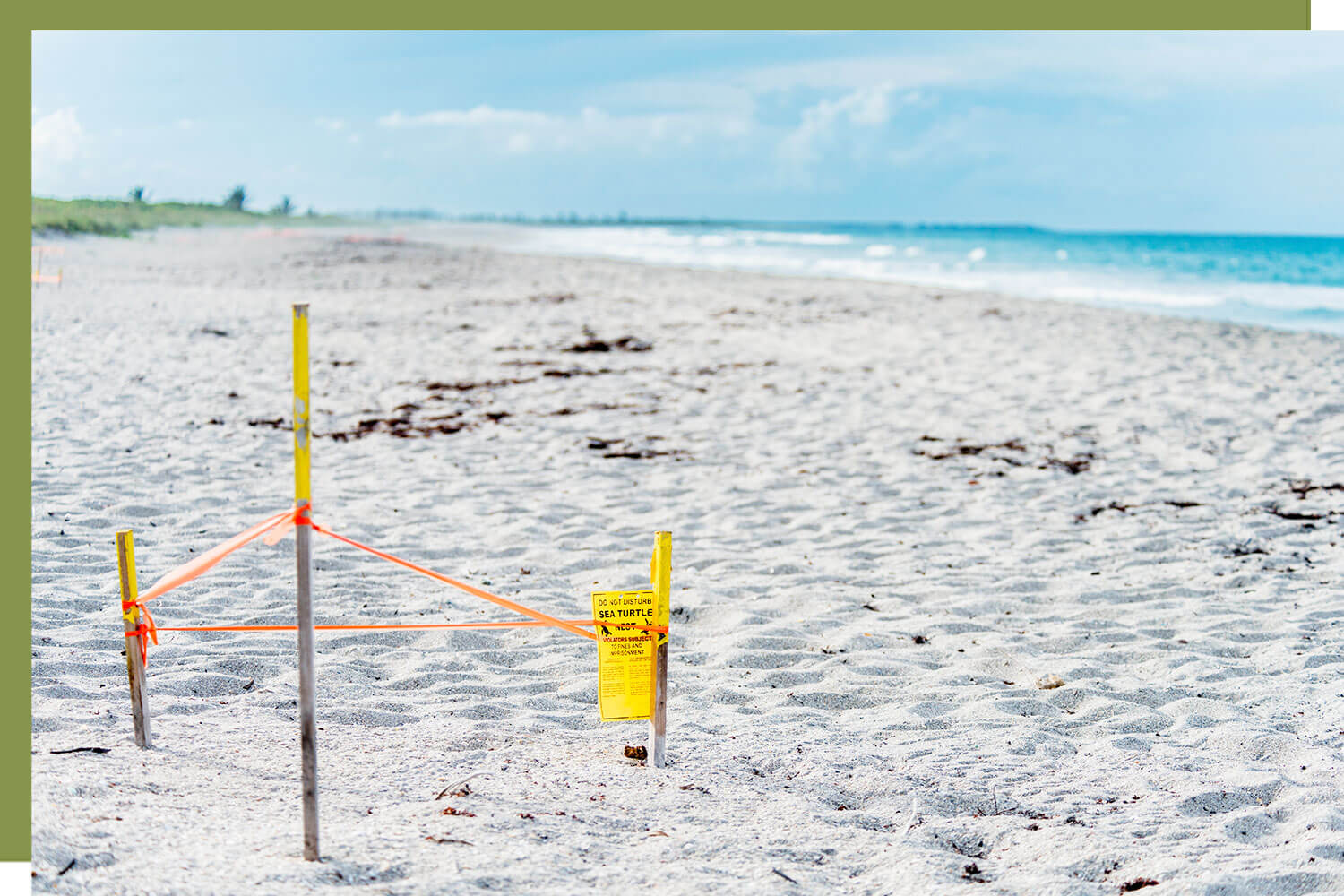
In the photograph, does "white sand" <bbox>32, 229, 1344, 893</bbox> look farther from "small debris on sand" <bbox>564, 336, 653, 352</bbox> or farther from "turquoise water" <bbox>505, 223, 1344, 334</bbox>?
"turquoise water" <bbox>505, 223, 1344, 334</bbox>

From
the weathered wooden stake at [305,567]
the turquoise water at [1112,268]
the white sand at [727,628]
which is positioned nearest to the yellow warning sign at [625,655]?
the white sand at [727,628]

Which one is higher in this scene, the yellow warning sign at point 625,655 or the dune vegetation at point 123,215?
the dune vegetation at point 123,215

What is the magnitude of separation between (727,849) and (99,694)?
2043 millimetres

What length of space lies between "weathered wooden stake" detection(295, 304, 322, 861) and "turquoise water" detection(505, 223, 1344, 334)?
16864 millimetres

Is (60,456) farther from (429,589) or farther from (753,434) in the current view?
(753,434)

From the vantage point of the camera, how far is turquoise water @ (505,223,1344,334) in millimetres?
18969

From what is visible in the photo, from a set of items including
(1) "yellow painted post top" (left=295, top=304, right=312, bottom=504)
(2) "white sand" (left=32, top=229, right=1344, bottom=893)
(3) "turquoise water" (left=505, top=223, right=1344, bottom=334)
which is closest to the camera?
(1) "yellow painted post top" (left=295, top=304, right=312, bottom=504)

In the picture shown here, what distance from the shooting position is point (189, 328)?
10016mm

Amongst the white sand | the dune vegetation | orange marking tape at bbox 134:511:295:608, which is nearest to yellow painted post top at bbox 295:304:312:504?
orange marking tape at bbox 134:511:295:608

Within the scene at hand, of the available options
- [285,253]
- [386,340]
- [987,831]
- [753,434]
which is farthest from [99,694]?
[285,253]

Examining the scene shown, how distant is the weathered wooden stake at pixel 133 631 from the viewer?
7.95ft

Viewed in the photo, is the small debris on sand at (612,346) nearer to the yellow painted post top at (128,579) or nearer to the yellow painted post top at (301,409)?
the yellow painted post top at (128,579)

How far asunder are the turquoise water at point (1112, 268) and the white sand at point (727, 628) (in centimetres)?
1074

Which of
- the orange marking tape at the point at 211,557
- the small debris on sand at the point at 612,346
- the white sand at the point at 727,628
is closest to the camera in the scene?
the orange marking tape at the point at 211,557
